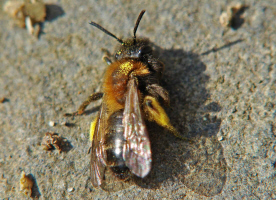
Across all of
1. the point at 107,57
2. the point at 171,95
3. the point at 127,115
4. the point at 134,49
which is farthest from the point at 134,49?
the point at 127,115

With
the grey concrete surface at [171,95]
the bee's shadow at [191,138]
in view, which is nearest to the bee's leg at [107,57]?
the grey concrete surface at [171,95]

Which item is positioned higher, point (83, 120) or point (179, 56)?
point (179, 56)

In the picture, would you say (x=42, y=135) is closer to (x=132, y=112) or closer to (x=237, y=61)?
(x=132, y=112)

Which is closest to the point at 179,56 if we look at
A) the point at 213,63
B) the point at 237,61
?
the point at 213,63

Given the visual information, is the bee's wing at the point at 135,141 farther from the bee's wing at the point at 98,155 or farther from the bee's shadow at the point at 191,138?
the bee's shadow at the point at 191,138

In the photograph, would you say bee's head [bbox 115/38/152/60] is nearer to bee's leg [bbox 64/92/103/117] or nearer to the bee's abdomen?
bee's leg [bbox 64/92/103/117]

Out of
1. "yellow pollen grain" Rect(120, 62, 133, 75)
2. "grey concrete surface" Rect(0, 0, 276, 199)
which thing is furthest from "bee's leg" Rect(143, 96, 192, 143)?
"yellow pollen grain" Rect(120, 62, 133, 75)
